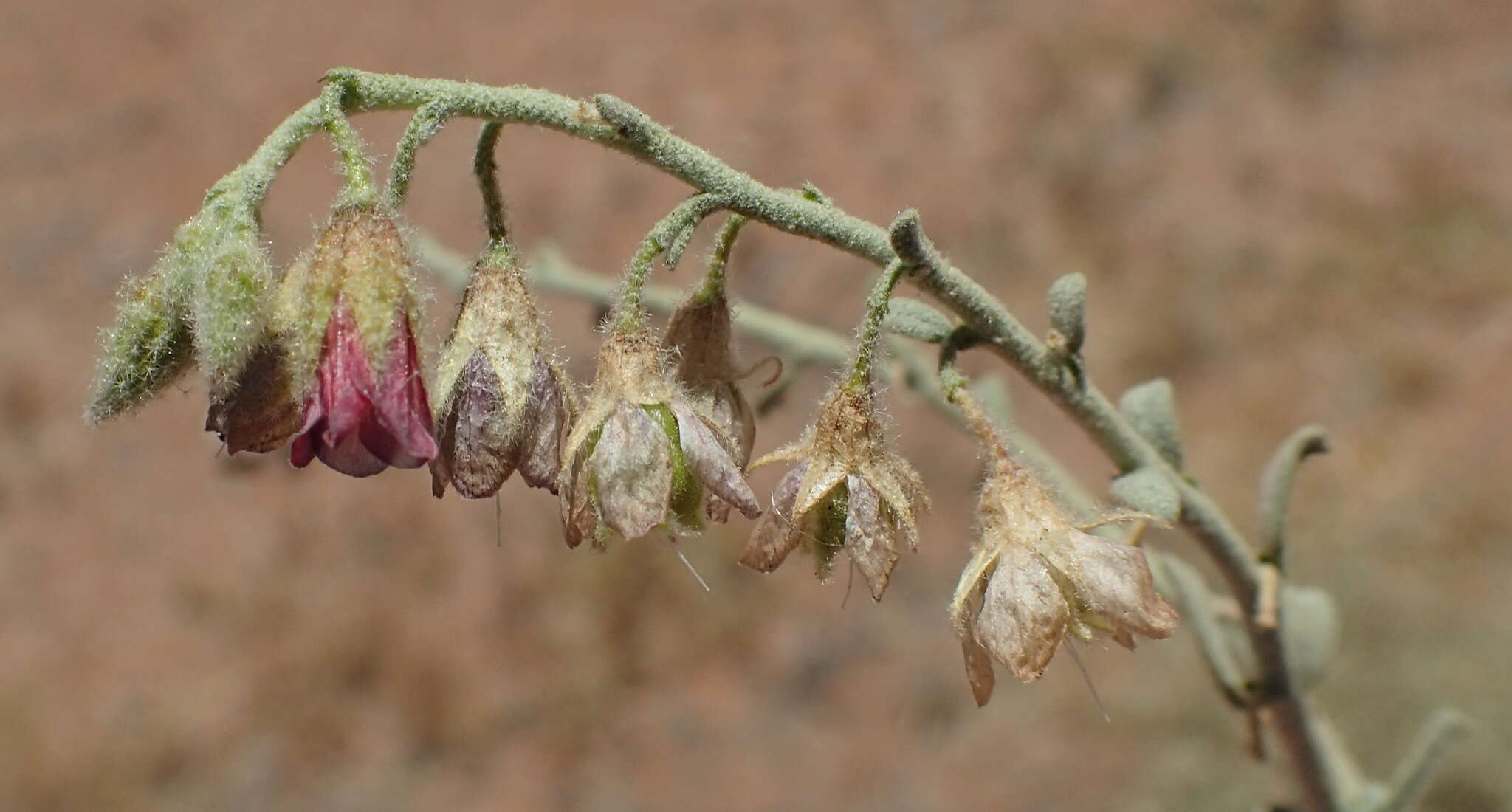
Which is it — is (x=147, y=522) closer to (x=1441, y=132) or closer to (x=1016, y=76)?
(x=1016, y=76)

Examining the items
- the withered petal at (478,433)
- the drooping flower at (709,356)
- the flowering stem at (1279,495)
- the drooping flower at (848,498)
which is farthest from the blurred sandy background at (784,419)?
the withered petal at (478,433)

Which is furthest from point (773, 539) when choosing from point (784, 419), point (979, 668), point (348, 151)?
point (784, 419)

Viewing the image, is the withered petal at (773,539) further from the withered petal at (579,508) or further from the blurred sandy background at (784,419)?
the blurred sandy background at (784,419)

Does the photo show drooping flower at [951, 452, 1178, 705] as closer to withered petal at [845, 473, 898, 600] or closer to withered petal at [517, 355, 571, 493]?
withered petal at [845, 473, 898, 600]

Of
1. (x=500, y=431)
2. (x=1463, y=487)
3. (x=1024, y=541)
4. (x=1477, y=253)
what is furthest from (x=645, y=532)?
(x=1477, y=253)

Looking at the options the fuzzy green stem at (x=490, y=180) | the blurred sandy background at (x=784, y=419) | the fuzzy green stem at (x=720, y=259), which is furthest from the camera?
the blurred sandy background at (x=784, y=419)

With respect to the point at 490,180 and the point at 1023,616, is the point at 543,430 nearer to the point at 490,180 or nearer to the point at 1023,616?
the point at 490,180

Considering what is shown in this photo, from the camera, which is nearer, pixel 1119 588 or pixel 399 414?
pixel 399 414
